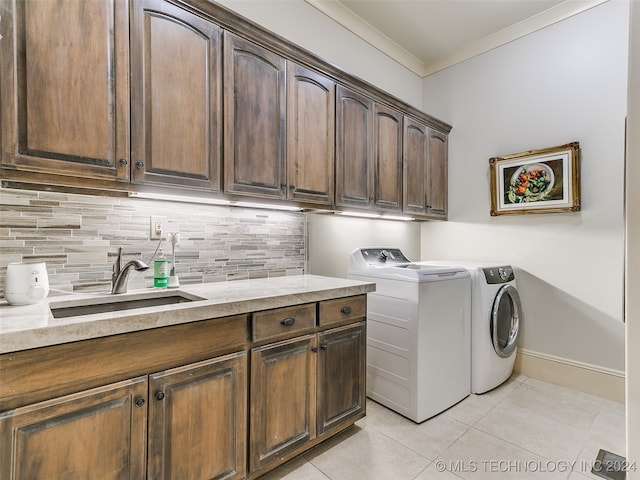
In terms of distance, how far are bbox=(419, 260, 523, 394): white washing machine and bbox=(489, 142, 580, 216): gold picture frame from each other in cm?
62

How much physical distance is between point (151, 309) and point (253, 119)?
1144 mm

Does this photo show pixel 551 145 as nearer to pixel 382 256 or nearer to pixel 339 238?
pixel 382 256

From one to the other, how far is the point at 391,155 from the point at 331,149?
71 cm

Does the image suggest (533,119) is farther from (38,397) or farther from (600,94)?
(38,397)

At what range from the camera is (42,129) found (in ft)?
3.92

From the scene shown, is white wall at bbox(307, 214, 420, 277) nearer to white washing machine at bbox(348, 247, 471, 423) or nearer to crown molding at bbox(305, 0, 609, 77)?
white washing machine at bbox(348, 247, 471, 423)

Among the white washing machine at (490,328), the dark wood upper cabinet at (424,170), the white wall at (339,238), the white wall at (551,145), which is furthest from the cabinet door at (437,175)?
the white washing machine at (490,328)

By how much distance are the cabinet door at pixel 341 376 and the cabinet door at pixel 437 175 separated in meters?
1.75

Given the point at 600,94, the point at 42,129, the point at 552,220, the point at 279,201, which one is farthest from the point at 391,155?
the point at 42,129

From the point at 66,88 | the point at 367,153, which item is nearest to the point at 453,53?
the point at 367,153

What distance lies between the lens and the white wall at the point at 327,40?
226 centimetres

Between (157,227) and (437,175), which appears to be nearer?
(157,227)

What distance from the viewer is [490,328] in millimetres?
2461

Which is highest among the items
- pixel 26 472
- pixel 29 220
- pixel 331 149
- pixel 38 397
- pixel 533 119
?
pixel 533 119
